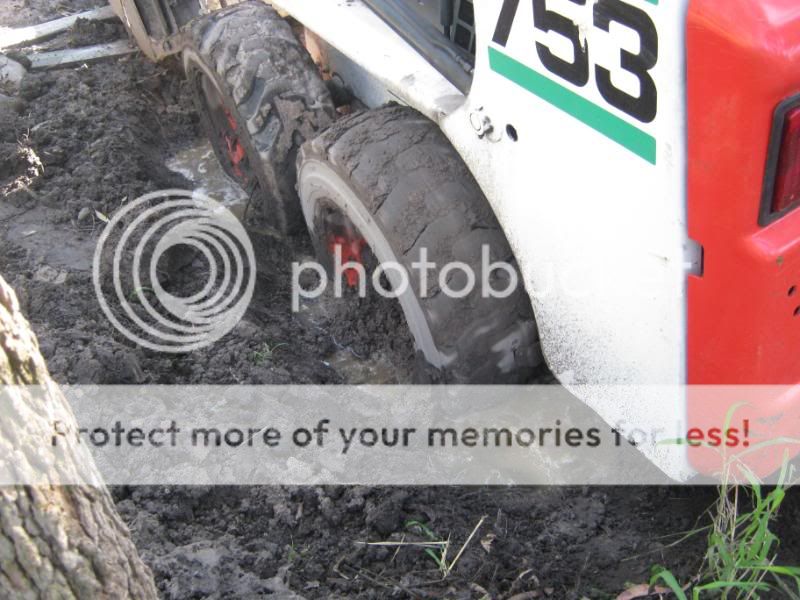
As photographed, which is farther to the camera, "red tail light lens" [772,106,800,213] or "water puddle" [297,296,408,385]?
"water puddle" [297,296,408,385]

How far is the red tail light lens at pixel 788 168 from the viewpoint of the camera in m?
1.45

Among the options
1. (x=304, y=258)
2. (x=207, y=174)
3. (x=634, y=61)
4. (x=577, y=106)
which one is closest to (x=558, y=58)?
(x=577, y=106)

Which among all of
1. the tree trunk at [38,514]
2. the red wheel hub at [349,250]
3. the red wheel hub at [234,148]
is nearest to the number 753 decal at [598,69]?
the red wheel hub at [349,250]

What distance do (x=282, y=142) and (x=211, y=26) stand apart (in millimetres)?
629

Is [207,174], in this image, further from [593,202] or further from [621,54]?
[621,54]

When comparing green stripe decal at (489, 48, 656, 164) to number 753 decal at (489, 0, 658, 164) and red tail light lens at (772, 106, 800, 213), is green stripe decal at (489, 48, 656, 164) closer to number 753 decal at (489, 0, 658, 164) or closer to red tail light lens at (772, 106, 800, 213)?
number 753 decal at (489, 0, 658, 164)

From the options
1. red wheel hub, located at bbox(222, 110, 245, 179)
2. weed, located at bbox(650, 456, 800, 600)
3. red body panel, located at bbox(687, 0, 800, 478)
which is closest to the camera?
red body panel, located at bbox(687, 0, 800, 478)

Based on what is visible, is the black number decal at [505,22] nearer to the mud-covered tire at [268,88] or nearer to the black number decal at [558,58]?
the black number decal at [558,58]

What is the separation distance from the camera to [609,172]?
1.73m

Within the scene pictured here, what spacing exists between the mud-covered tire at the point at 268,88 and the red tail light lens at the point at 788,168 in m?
1.87

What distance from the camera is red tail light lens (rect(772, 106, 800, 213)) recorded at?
1448mm

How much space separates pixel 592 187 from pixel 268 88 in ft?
5.57

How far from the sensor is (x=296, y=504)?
87.1 inches

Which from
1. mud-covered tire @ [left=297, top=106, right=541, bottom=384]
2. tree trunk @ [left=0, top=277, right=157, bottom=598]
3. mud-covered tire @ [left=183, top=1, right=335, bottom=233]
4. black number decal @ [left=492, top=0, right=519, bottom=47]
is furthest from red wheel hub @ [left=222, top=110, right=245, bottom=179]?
tree trunk @ [left=0, top=277, right=157, bottom=598]
